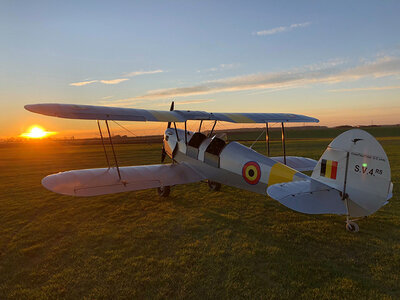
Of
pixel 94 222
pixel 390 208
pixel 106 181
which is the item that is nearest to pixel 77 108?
pixel 106 181

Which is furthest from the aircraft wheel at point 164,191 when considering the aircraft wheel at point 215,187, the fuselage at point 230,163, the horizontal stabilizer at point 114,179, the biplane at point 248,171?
the aircraft wheel at point 215,187

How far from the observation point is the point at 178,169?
855 centimetres

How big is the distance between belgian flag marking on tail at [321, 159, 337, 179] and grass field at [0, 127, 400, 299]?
1.32m

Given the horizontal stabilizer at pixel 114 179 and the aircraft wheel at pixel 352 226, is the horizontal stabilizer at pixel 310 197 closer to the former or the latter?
the aircraft wheel at pixel 352 226

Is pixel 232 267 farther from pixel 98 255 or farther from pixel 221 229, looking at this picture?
pixel 98 255

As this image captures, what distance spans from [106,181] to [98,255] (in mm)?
2895

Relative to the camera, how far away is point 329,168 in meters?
4.89

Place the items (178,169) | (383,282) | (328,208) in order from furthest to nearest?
1. (178,169)
2. (328,208)
3. (383,282)

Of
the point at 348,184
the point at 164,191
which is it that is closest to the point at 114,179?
the point at 164,191

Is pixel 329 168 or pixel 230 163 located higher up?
pixel 329 168

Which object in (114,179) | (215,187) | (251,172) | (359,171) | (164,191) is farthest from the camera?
(215,187)

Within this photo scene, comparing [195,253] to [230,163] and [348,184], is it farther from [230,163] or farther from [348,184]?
[230,163]

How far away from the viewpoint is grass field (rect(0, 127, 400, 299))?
11.5 ft

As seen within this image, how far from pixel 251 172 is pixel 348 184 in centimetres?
255
